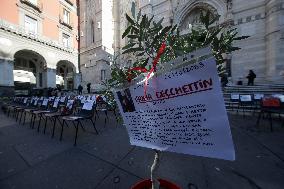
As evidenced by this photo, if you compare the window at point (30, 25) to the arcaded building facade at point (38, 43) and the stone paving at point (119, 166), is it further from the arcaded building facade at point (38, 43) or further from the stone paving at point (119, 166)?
the stone paving at point (119, 166)

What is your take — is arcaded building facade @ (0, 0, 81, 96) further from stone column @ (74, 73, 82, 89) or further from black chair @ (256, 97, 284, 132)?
black chair @ (256, 97, 284, 132)

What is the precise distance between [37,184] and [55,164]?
0.67 meters

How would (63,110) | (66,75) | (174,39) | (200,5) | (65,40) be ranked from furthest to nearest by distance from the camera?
(66,75) → (65,40) → (200,5) → (63,110) → (174,39)

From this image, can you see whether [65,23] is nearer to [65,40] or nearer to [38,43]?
[65,40]

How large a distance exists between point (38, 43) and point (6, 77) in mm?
5506

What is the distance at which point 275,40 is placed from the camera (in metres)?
13.1

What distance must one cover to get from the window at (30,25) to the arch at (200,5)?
16.6 meters

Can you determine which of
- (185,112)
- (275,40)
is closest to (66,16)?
(275,40)

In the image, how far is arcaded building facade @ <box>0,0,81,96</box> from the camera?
1672 centimetres

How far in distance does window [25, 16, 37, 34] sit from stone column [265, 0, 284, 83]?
23850 mm

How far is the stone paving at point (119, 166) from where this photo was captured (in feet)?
8.56

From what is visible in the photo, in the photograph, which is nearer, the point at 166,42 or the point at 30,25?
the point at 166,42

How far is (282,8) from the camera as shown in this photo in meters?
12.6

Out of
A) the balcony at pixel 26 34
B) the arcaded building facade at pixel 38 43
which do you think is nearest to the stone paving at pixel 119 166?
the arcaded building facade at pixel 38 43
